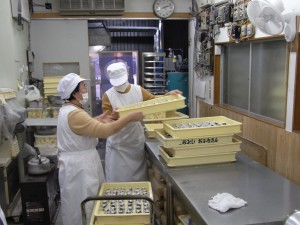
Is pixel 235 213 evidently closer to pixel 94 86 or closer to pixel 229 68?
pixel 229 68

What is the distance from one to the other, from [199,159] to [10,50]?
2.73 meters

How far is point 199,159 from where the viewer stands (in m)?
2.28

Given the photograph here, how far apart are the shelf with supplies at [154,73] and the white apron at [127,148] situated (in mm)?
2530

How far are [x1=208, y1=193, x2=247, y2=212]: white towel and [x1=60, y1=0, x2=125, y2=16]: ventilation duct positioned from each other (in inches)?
153

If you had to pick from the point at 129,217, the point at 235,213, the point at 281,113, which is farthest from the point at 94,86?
the point at 235,213

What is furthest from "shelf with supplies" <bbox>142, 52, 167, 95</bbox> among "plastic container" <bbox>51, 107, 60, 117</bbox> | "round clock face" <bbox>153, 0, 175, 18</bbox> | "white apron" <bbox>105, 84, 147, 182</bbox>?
"white apron" <bbox>105, 84, 147, 182</bbox>

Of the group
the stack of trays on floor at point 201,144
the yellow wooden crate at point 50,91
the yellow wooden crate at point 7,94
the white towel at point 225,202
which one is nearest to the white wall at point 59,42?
the yellow wooden crate at point 50,91

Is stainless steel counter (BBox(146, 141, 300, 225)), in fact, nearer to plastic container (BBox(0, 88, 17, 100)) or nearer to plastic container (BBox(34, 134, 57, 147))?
plastic container (BBox(0, 88, 17, 100))

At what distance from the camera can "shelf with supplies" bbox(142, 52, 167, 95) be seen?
555cm

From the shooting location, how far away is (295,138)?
8.71ft

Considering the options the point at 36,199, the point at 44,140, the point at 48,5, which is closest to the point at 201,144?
the point at 36,199

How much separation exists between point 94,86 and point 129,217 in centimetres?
387

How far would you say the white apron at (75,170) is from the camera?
2.30m

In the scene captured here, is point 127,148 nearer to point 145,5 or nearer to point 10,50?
point 10,50
